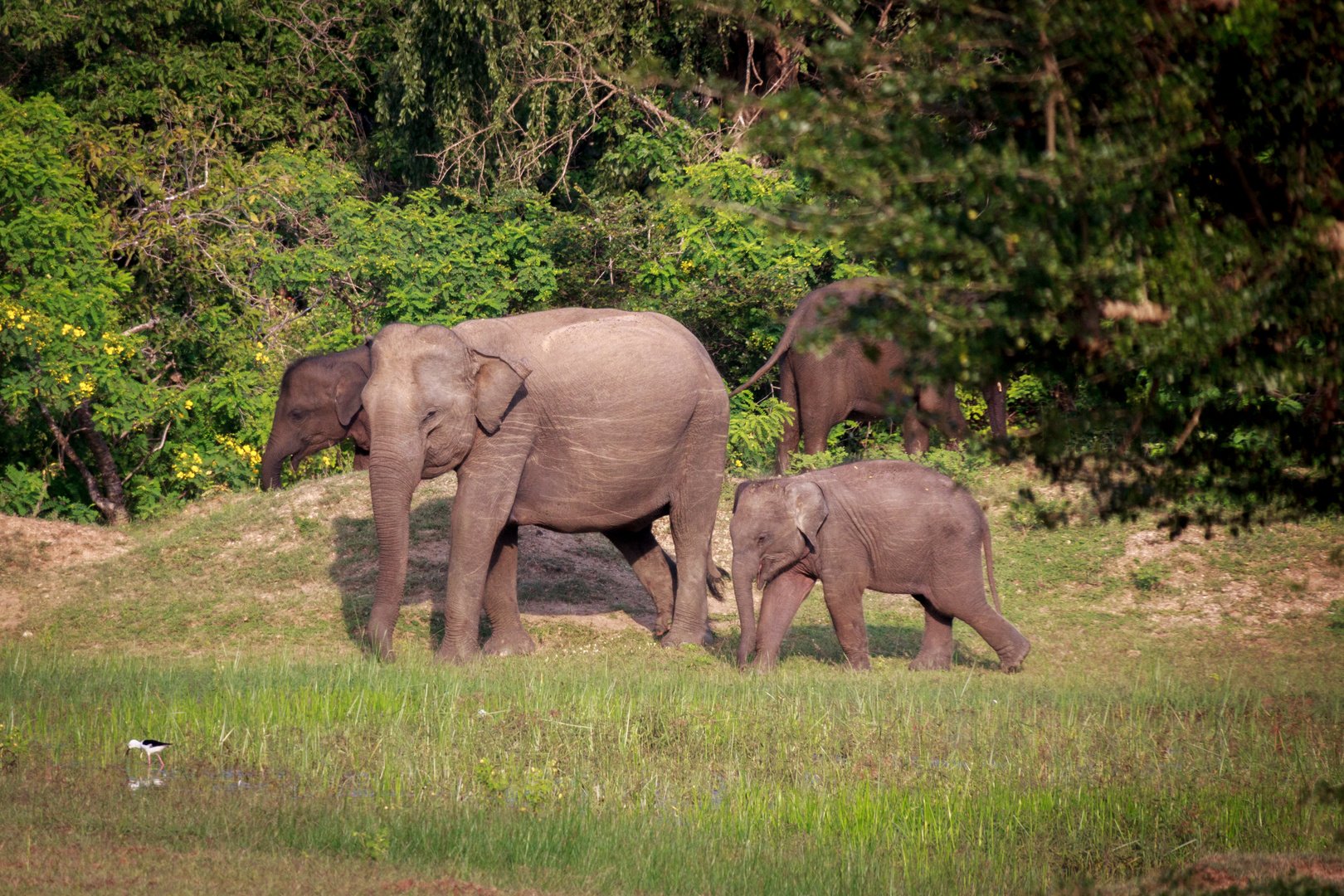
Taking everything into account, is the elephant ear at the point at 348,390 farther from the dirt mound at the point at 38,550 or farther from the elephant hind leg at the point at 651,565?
the dirt mound at the point at 38,550

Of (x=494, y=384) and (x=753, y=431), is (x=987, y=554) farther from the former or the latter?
(x=753, y=431)

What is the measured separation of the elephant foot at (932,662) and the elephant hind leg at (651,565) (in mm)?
2423

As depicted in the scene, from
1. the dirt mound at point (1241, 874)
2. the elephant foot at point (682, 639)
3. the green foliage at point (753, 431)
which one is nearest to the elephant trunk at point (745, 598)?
the elephant foot at point (682, 639)

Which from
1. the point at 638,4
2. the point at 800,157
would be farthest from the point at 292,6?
the point at 800,157

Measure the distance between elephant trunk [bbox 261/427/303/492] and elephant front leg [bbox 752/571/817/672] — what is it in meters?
6.47

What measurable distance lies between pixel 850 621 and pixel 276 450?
7313mm

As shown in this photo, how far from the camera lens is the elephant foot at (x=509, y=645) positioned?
1177cm

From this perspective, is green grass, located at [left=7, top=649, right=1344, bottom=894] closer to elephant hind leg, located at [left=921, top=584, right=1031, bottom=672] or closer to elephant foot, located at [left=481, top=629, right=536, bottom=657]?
elephant hind leg, located at [left=921, top=584, right=1031, bottom=672]

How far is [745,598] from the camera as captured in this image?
36.4 feet

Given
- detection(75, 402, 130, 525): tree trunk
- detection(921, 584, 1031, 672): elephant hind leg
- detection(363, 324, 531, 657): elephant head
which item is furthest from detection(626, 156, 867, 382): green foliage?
detection(363, 324, 531, 657): elephant head

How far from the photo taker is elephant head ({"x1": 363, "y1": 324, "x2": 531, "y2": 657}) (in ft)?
35.7

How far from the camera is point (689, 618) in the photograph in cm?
1227

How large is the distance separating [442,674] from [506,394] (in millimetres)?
2541

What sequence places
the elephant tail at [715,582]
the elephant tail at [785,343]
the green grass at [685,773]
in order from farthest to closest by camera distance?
1. the elephant tail at [785,343]
2. the elephant tail at [715,582]
3. the green grass at [685,773]
